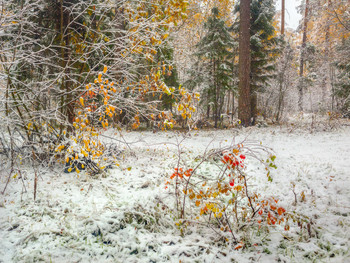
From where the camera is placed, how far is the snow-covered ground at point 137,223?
2535mm

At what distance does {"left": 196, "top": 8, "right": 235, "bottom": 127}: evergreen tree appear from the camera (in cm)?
1187

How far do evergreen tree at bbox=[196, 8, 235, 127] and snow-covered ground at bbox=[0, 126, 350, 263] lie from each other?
27.5 ft

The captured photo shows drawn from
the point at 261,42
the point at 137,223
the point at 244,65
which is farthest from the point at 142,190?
the point at 261,42

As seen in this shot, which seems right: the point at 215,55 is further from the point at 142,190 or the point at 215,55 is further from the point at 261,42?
the point at 142,190

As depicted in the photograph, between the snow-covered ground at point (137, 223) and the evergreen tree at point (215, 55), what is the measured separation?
838 cm

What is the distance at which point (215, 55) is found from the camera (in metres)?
12.1

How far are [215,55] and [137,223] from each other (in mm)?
11144

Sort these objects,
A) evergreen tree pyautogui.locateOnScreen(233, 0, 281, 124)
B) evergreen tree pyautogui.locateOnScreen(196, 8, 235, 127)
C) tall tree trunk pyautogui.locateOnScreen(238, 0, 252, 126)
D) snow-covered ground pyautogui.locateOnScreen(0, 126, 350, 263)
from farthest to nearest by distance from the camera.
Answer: evergreen tree pyautogui.locateOnScreen(233, 0, 281, 124) → evergreen tree pyautogui.locateOnScreen(196, 8, 235, 127) → tall tree trunk pyautogui.locateOnScreen(238, 0, 252, 126) → snow-covered ground pyautogui.locateOnScreen(0, 126, 350, 263)

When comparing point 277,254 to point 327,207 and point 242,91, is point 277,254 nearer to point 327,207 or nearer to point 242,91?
point 327,207

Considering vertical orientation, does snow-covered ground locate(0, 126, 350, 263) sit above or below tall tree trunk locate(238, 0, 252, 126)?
below

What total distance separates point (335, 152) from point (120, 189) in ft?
18.9

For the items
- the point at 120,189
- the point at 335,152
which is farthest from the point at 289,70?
the point at 120,189

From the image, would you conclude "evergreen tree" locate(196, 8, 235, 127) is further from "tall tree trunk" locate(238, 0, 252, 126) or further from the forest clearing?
the forest clearing

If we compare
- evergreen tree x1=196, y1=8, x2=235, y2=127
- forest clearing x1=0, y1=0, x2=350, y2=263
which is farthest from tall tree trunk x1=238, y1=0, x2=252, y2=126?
forest clearing x1=0, y1=0, x2=350, y2=263
